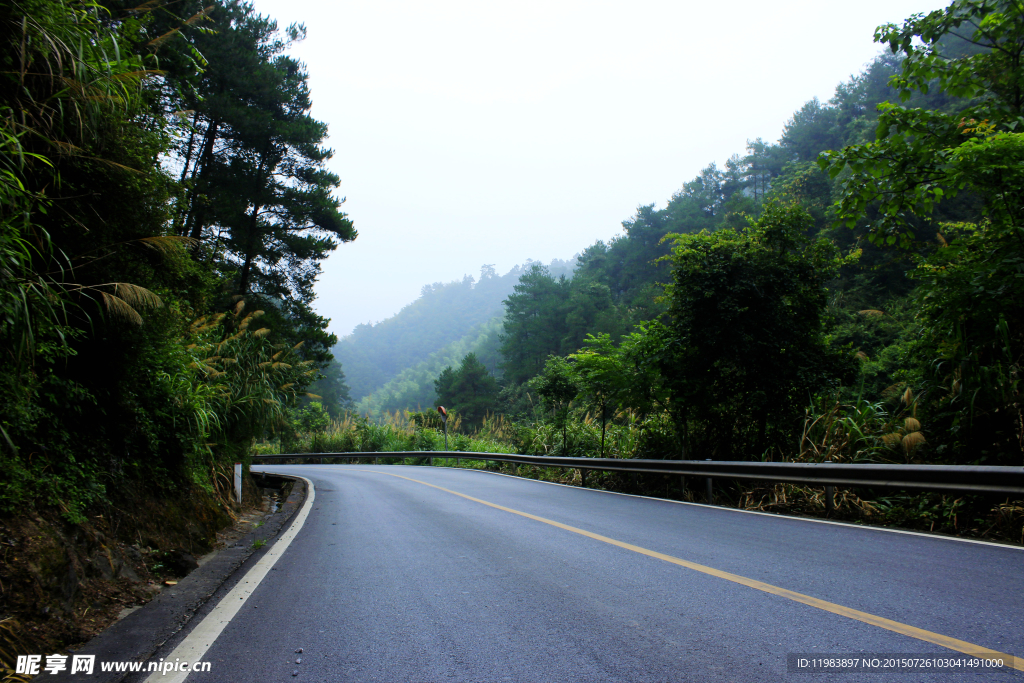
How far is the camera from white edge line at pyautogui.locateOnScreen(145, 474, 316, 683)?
9.39 feet

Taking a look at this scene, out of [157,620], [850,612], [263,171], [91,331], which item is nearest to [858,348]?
[850,612]

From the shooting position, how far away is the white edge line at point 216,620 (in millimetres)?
2863

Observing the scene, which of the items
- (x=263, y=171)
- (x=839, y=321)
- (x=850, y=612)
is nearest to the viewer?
(x=850, y=612)

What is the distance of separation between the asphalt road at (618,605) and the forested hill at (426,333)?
14759 cm

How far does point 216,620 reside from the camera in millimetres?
3529

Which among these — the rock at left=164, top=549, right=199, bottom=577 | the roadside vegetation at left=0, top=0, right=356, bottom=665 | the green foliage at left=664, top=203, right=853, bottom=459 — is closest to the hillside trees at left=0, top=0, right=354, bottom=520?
the roadside vegetation at left=0, top=0, right=356, bottom=665

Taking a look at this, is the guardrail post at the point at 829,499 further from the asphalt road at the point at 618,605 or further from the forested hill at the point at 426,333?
the forested hill at the point at 426,333

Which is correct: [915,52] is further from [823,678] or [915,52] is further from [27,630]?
[27,630]

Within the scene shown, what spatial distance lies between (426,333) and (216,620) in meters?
181

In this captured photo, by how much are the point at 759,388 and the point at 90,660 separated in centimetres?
1007

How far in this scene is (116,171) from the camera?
15.3ft

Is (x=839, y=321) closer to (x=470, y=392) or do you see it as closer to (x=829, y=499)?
(x=829, y=499)

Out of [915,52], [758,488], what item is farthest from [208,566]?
A: [915,52]

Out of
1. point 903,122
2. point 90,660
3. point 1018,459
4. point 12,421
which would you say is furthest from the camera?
point 903,122
